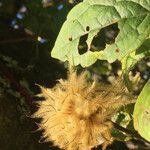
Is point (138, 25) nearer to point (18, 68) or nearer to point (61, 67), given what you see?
point (18, 68)

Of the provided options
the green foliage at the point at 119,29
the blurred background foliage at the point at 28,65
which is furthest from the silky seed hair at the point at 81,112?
the blurred background foliage at the point at 28,65

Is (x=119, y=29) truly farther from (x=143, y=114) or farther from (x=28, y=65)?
(x=28, y=65)

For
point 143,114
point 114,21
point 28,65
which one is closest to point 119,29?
point 114,21

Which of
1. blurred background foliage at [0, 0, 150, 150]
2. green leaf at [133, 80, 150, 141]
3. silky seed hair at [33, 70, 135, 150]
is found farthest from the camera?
blurred background foliage at [0, 0, 150, 150]

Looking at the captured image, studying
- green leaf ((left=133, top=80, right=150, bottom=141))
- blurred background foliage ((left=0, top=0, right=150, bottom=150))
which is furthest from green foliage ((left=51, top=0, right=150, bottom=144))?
blurred background foliage ((left=0, top=0, right=150, bottom=150))

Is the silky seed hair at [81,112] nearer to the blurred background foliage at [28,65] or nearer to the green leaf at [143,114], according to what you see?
the green leaf at [143,114]

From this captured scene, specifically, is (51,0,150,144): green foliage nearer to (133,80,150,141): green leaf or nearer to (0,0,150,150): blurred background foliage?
(133,80,150,141): green leaf
